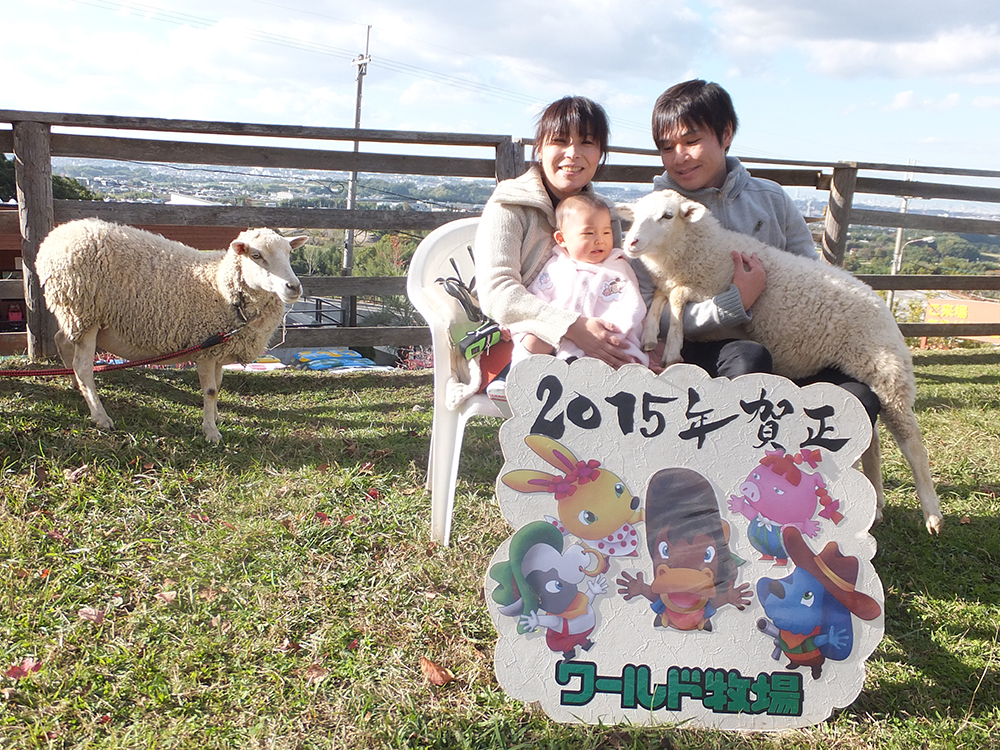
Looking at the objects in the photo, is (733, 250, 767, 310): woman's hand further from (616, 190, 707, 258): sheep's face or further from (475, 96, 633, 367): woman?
(475, 96, 633, 367): woman

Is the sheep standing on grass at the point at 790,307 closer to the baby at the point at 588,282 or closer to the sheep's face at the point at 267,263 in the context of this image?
the baby at the point at 588,282

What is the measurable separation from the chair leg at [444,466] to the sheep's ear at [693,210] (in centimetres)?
105

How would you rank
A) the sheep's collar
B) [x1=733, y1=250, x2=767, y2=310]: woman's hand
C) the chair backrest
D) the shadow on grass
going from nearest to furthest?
[x1=733, y1=250, x2=767, y2=310]: woman's hand
the chair backrest
the shadow on grass
the sheep's collar

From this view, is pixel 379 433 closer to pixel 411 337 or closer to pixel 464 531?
pixel 464 531

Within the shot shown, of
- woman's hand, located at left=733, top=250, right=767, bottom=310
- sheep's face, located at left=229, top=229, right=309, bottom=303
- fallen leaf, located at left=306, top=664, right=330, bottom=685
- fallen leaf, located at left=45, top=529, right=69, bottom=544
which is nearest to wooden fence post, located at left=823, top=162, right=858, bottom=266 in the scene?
woman's hand, located at left=733, top=250, right=767, bottom=310

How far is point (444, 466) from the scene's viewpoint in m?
2.68

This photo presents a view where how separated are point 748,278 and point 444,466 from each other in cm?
126

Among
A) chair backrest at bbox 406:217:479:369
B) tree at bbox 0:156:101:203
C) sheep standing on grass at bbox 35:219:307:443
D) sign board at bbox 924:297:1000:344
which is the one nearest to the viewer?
chair backrest at bbox 406:217:479:369

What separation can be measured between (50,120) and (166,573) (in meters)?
3.46

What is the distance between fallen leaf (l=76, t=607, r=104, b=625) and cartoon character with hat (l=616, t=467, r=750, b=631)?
5.34ft

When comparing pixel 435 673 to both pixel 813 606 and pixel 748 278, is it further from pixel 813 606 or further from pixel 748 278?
pixel 748 278

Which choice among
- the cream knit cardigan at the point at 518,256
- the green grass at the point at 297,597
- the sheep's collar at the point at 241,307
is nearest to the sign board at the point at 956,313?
the green grass at the point at 297,597

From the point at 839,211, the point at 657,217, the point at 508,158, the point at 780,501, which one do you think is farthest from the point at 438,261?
the point at 839,211

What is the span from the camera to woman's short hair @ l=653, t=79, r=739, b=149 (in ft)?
8.18
